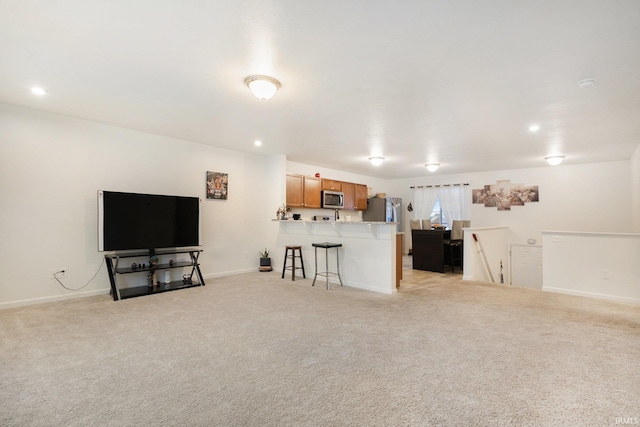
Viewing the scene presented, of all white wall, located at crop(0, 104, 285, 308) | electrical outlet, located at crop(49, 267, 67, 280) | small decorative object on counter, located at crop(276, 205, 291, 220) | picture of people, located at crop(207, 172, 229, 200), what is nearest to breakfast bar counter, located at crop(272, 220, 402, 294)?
small decorative object on counter, located at crop(276, 205, 291, 220)

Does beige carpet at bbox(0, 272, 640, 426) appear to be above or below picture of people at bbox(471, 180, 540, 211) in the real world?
below

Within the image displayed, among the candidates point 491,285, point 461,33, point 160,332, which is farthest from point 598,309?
point 160,332

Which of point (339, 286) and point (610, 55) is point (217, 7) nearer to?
point (610, 55)

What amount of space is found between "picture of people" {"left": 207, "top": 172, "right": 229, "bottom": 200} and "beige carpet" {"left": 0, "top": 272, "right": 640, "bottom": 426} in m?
2.29

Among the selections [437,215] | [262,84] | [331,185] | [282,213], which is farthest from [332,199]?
[262,84]

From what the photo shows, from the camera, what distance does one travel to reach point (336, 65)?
2.69 m

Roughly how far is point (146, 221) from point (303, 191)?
3.38 meters

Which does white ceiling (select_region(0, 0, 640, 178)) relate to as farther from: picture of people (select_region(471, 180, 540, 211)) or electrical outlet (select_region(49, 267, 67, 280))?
picture of people (select_region(471, 180, 540, 211))

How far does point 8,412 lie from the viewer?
5.87ft

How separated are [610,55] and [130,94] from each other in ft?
14.9

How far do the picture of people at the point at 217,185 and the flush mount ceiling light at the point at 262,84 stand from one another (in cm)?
312

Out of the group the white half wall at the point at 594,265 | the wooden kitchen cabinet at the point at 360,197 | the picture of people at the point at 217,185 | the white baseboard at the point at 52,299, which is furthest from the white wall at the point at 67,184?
the white half wall at the point at 594,265

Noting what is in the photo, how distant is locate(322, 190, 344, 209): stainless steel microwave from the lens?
7.58 meters

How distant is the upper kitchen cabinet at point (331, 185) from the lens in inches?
301
